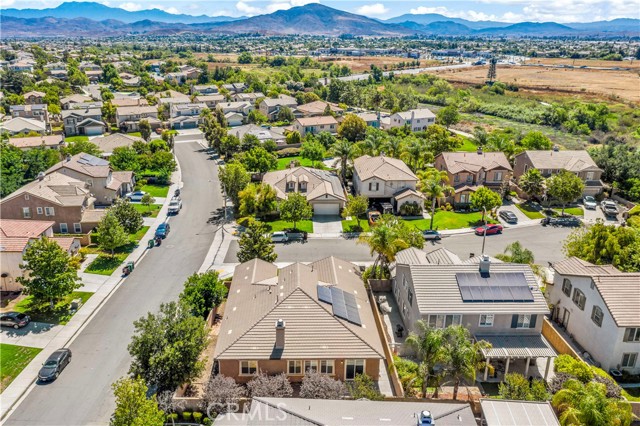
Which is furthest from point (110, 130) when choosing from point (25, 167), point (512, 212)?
point (512, 212)

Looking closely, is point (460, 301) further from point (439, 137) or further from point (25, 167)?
point (25, 167)

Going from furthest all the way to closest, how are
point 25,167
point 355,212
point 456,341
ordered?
1. point 25,167
2. point 355,212
3. point 456,341

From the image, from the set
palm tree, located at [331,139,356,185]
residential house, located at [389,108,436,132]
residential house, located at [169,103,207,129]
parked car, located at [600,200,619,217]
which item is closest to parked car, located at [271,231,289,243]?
palm tree, located at [331,139,356,185]

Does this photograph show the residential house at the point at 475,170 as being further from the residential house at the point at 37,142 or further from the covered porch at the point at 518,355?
the residential house at the point at 37,142

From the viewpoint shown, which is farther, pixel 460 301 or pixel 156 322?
pixel 460 301

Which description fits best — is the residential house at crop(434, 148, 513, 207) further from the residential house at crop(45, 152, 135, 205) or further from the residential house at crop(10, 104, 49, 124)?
the residential house at crop(10, 104, 49, 124)

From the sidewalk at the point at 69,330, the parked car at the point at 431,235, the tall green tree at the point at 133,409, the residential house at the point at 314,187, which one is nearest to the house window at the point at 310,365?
the tall green tree at the point at 133,409
